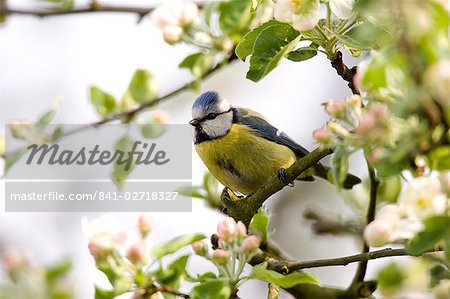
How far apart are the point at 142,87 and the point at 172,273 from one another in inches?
37.7

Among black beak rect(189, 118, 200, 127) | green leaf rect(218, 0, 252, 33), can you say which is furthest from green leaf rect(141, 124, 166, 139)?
black beak rect(189, 118, 200, 127)

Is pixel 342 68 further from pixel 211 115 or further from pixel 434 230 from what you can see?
pixel 211 115

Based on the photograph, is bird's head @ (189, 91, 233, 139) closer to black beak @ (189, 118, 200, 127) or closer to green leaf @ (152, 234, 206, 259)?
black beak @ (189, 118, 200, 127)

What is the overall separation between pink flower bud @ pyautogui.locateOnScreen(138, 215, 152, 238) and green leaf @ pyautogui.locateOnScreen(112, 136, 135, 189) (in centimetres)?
53

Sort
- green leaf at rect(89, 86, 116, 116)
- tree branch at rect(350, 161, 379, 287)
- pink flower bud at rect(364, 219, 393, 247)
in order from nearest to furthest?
pink flower bud at rect(364, 219, 393, 247) → tree branch at rect(350, 161, 379, 287) → green leaf at rect(89, 86, 116, 116)

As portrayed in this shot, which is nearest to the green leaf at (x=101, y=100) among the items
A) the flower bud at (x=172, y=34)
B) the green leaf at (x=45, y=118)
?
the green leaf at (x=45, y=118)

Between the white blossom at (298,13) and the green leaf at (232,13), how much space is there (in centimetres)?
35

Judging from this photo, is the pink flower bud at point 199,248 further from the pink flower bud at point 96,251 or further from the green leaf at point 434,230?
the green leaf at point 434,230

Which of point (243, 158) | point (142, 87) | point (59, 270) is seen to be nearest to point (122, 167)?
point (142, 87)

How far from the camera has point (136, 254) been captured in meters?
1.71

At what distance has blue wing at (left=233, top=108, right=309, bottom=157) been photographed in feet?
12.8

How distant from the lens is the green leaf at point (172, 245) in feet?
5.88

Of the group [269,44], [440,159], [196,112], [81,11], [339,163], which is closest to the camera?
[440,159]

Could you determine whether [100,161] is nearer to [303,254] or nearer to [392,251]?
[392,251]
